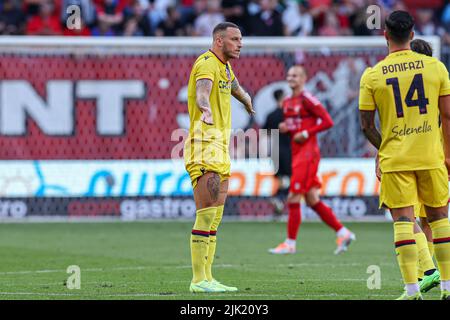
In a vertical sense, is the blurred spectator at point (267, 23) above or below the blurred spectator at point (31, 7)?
below

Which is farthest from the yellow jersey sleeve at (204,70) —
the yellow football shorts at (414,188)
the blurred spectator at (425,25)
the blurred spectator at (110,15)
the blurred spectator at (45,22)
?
the blurred spectator at (425,25)

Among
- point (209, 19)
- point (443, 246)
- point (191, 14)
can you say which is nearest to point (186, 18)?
point (191, 14)

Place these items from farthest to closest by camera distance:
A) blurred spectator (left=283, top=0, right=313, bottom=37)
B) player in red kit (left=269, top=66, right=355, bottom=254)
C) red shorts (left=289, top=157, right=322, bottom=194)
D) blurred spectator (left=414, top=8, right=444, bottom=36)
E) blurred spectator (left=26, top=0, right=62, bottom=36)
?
1. blurred spectator (left=414, top=8, right=444, bottom=36)
2. blurred spectator (left=283, top=0, right=313, bottom=37)
3. blurred spectator (left=26, top=0, right=62, bottom=36)
4. red shorts (left=289, top=157, right=322, bottom=194)
5. player in red kit (left=269, top=66, right=355, bottom=254)

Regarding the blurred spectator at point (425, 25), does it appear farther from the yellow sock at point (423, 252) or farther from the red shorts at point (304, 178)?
the yellow sock at point (423, 252)

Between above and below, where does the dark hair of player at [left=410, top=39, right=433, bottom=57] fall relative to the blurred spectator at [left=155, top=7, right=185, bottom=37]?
below

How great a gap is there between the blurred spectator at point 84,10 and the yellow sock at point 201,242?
43.0 feet

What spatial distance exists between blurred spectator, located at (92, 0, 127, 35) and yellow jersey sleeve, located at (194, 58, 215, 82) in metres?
12.9

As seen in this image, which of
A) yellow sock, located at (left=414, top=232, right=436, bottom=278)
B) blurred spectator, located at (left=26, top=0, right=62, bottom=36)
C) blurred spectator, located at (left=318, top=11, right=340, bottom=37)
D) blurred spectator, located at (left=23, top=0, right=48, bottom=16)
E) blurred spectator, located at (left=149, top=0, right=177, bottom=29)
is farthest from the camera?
blurred spectator, located at (left=318, top=11, right=340, bottom=37)

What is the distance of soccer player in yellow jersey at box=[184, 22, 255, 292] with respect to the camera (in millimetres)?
10000

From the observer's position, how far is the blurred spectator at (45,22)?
22094mm

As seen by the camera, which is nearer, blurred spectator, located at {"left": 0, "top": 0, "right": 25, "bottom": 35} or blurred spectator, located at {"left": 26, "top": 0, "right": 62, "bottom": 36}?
blurred spectator, located at {"left": 26, "top": 0, "right": 62, "bottom": 36}

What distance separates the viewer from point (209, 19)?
22969mm

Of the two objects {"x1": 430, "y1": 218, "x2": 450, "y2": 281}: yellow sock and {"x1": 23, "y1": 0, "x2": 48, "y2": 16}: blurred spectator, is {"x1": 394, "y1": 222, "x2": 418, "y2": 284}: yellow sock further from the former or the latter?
{"x1": 23, "y1": 0, "x2": 48, "y2": 16}: blurred spectator

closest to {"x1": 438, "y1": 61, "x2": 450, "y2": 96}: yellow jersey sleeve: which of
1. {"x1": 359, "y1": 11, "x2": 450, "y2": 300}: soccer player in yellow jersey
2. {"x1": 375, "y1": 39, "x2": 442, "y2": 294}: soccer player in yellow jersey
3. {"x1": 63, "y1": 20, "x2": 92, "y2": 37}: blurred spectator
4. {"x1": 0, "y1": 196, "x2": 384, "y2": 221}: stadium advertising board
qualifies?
{"x1": 359, "y1": 11, "x2": 450, "y2": 300}: soccer player in yellow jersey
